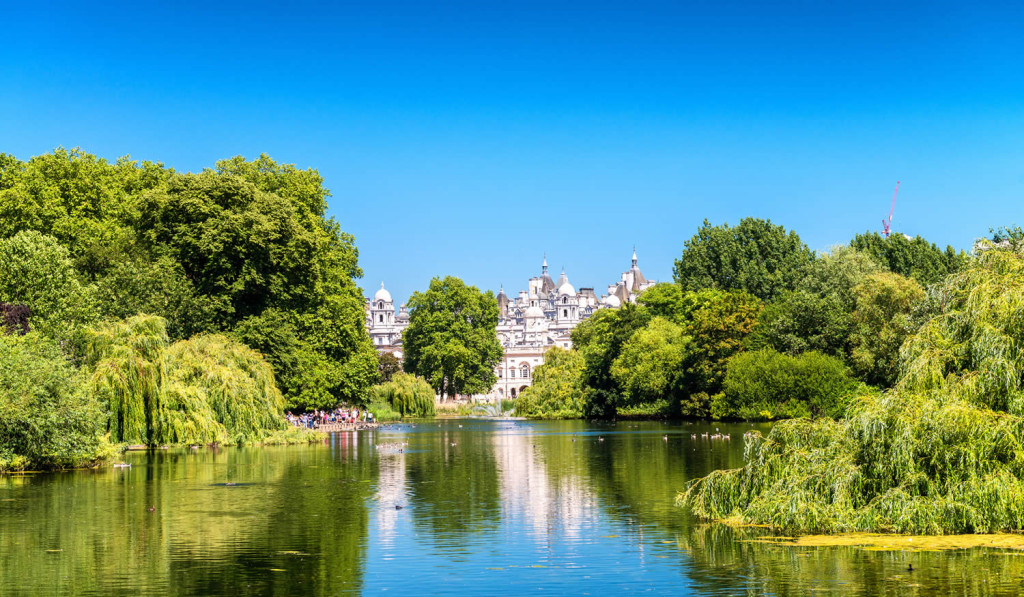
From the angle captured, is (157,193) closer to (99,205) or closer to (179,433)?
(99,205)

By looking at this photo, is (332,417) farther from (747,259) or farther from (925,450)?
(925,450)

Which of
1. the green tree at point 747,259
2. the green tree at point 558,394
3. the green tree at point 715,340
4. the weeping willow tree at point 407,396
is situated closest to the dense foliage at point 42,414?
the green tree at point 715,340

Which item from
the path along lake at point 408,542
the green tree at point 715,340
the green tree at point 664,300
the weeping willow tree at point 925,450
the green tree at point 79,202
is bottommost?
the path along lake at point 408,542

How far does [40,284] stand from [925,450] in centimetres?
3531

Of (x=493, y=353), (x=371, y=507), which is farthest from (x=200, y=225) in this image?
(x=493, y=353)

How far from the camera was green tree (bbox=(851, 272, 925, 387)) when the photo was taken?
47.7 m

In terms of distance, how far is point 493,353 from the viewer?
371 ft

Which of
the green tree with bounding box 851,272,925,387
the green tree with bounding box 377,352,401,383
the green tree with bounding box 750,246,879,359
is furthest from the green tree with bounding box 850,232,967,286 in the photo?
the green tree with bounding box 377,352,401,383

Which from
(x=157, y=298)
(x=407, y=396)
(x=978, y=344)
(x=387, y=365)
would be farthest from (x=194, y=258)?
(x=387, y=365)

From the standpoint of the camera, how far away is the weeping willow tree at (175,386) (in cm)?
3178

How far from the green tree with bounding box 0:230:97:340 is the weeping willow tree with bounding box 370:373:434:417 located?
4377 cm

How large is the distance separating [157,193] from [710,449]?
25460 millimetres

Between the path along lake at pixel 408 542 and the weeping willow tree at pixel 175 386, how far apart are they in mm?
4977

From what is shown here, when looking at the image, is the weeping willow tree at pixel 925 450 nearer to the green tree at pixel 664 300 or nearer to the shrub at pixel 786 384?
the shrub at pixel 786 384
